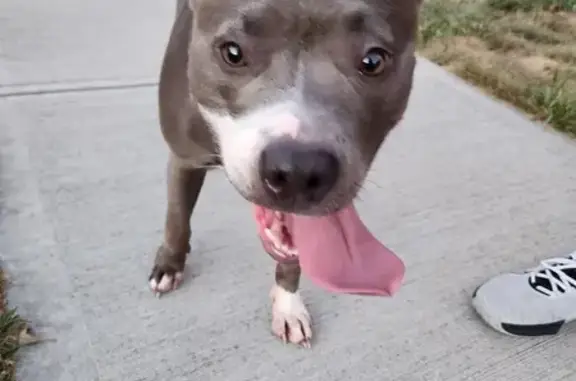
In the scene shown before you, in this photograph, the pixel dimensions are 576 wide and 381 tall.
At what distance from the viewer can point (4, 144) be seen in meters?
2.88

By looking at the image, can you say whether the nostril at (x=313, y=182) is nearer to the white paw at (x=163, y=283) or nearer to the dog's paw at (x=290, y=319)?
the dog's paw at (x=290, y=319)

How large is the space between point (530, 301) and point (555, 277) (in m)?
0.13

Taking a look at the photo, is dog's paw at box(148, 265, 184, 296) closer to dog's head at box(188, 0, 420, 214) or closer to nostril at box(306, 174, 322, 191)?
dog's head at box(188, 0, 420, 214)

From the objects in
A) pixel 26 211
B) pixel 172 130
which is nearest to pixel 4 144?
A: pixel 26 211

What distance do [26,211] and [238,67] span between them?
1196 mm

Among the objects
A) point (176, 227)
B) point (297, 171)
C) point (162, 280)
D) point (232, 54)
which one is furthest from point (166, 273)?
point (297, 171)

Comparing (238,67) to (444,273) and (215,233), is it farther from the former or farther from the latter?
(444,273)

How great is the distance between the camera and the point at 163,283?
2303 millimetres

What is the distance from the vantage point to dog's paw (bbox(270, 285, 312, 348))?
2186 mm

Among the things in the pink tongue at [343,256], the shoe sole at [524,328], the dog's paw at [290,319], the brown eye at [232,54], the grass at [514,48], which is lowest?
the grass at [514,48]

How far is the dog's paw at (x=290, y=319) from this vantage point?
2186 mm

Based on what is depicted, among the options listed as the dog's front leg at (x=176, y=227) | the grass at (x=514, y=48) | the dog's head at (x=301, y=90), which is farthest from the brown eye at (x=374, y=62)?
the grass at (x=514, y=48)

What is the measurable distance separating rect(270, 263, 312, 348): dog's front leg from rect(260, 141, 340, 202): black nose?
2.12 ft

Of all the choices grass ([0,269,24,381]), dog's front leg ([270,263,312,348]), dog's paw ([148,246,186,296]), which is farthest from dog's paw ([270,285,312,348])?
grass ([0,269,24,381])
